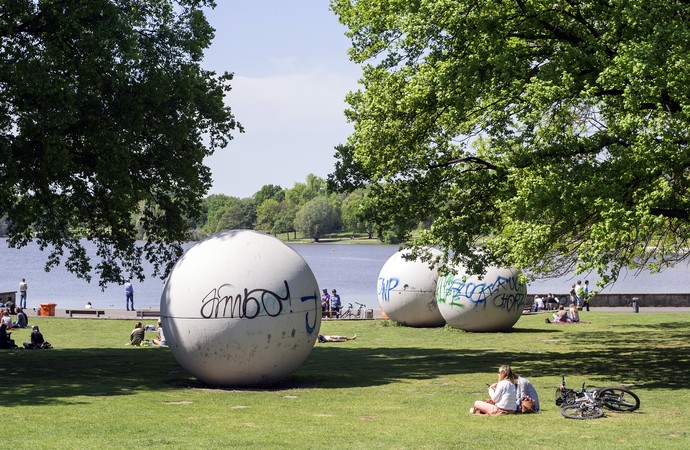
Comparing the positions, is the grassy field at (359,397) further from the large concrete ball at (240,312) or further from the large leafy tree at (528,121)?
the large leafy tree at (528,121)

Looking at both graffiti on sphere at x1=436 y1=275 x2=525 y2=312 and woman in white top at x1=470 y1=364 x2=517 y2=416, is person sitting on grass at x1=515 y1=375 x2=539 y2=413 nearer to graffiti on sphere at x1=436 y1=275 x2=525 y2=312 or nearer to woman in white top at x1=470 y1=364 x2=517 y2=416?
woman in white top at x1=470 y1=364 x2=517 y2=416

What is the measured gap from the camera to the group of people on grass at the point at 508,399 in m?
16.7

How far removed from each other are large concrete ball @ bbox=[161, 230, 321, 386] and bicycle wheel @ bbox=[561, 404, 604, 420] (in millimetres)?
6119

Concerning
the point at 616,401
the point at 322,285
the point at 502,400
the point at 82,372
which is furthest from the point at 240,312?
the point at 322,285

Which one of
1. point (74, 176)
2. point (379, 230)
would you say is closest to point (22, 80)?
point (74, 176)

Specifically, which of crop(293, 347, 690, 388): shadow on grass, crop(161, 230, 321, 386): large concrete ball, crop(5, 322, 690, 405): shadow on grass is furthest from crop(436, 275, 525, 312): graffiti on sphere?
crop(161, 230, 321, 386): large concrete ball

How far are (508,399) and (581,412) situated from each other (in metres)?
1.30

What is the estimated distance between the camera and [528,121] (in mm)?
21750

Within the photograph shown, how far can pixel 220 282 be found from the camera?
1962cm

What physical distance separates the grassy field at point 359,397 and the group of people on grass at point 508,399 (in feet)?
1.19

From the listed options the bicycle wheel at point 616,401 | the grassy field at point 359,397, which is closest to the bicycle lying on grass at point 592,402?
the bicycle wheel at point 616,401

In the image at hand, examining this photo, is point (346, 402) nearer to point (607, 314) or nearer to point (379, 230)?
point (379, 230)

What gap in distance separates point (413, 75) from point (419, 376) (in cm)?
777

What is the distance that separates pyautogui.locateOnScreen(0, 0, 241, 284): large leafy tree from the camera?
23.1 metres
